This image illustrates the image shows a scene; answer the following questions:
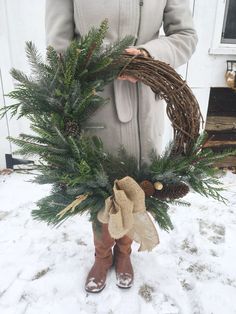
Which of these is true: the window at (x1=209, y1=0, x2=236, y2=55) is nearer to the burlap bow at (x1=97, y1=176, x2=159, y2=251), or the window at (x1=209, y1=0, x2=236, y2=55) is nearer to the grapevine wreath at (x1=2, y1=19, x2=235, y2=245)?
the grapevine wreath at (x1=2, y1=19, x2=235, y2=245)

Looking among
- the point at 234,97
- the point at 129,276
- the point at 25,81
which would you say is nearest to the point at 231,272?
the point at 129,276

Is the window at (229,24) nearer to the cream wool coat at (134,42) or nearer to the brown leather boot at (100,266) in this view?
the cream wool coat at (134,42)

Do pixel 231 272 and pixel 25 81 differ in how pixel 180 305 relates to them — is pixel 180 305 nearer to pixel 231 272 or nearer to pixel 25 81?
pixel 231 272

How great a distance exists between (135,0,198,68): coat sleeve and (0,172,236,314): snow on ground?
117cm

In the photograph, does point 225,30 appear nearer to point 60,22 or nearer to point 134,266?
point 60,22

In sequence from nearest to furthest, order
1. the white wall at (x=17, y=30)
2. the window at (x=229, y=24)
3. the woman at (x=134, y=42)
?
the woman at (x=134, y=42) < the white wall at (x=17, y=30) < the window at (x=229, y=24)

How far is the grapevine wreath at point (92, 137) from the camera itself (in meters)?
1.06

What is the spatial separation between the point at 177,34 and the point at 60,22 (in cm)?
49

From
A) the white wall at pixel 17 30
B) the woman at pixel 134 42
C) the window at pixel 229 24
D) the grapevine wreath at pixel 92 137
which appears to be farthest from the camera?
the window at pixel 229 24

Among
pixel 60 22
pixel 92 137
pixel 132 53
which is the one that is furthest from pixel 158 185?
pixel 60 22

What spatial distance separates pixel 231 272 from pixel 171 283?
38 centimetres

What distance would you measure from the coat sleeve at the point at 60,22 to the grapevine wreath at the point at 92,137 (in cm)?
17

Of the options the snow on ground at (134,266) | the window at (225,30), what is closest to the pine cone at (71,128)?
the snow on ground at (134,266)

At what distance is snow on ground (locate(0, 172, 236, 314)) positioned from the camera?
5.09 feet
